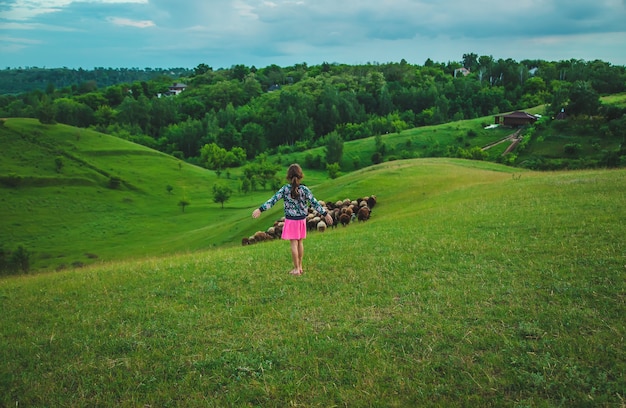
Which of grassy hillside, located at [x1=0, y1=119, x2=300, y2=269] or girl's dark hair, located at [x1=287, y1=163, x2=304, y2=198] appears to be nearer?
girl's dark hair, located at [x1=287, y1=163, x2=304, y2=198]

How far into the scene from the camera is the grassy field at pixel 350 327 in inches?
272

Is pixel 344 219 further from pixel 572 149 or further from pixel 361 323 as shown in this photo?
pixel 572 149

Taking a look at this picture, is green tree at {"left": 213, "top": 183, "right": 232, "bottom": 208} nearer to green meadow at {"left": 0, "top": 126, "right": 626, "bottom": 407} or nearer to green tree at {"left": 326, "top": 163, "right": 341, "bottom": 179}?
green tree at {"left": 326, "top": 163, "right": 341, "bottom": 179}

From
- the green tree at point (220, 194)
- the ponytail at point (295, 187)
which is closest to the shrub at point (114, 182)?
the green tree at point (220, 194)

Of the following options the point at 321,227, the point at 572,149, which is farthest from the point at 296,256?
the point at 572,149

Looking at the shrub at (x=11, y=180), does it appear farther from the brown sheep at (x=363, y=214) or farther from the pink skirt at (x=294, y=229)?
the pink skirt at (x=294, y=229)

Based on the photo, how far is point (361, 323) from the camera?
9078 mm

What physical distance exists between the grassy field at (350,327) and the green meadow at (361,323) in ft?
0.12

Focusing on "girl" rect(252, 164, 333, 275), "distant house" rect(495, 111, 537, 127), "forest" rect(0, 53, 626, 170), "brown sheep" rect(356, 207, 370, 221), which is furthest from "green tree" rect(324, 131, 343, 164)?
"girl" rect(252, 164, 333, 275)

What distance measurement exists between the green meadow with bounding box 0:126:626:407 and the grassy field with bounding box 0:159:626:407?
4cm

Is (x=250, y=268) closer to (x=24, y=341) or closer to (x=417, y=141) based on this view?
(x=24, y=341)

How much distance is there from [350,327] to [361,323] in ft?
0.99

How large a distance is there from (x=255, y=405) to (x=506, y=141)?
412 ft

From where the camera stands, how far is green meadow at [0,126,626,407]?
273 inches
